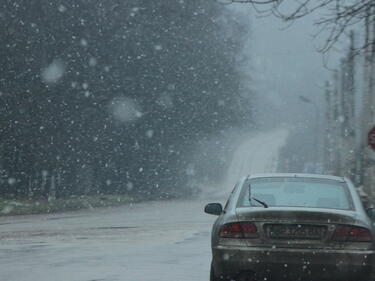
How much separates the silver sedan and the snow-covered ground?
2.40m

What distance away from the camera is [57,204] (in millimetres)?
37750

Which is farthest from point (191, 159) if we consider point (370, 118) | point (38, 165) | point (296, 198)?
point (296, 198)

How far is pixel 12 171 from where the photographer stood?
130 feet

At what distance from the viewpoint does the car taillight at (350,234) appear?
9.40 meters

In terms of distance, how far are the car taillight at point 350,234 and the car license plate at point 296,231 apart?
14 cm

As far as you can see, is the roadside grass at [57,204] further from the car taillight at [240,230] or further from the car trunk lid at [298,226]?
the car trunk lid at [298,226]

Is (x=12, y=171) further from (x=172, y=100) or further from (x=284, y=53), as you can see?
(x=284, y=53)

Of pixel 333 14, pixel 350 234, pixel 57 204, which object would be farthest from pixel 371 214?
pixel 57 204

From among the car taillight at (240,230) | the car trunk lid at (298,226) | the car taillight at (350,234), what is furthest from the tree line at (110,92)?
the car taillight at (350,234)

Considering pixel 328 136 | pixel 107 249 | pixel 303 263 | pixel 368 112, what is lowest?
pixel 328 136

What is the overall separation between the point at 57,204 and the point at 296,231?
95.2ft

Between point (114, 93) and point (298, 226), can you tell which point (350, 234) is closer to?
point (298, 226)

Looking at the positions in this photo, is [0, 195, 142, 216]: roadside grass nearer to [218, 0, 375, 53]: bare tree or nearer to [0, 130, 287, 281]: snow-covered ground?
[0, 130, 287, 281]: snow-covered ground

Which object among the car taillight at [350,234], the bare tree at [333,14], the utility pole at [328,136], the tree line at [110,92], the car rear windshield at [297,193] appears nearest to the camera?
the car taillight at [350,234]
